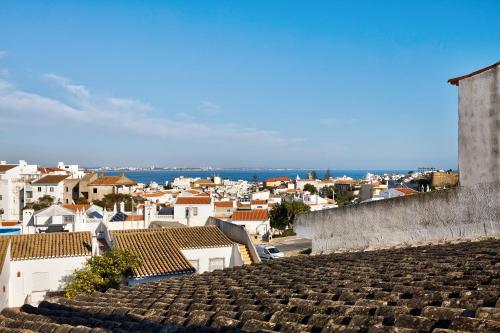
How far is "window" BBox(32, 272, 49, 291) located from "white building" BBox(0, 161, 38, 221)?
181 feet

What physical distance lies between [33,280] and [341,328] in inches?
963

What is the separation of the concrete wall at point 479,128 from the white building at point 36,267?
2111 centimetres

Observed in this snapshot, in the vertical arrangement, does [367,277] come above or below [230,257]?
above

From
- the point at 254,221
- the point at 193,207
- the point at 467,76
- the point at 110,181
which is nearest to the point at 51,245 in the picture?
the point at 193,207

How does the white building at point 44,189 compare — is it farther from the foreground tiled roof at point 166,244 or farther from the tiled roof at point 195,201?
the foreground tiled roof at point 166,244

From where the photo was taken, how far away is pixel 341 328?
140 inches

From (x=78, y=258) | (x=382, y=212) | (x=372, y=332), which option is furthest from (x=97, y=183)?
(x=372, y=332)

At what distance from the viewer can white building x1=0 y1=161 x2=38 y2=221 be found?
78188 mm

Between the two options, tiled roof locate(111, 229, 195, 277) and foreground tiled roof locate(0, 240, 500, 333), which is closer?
foreground tiled roof locate(0, 240, 500, 333)

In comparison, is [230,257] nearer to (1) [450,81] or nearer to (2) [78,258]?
(2) [78,258]

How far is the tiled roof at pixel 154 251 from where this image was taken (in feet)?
70.4

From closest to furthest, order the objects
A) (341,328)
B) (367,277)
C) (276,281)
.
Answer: (341,328)
(367,277)
(276,281)

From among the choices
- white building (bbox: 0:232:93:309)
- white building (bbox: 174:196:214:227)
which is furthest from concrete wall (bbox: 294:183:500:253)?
white building (bbox: 174:196:214:227)

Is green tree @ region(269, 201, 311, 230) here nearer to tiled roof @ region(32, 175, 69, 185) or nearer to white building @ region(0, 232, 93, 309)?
white building @ region(0, 232, 93, 309)
